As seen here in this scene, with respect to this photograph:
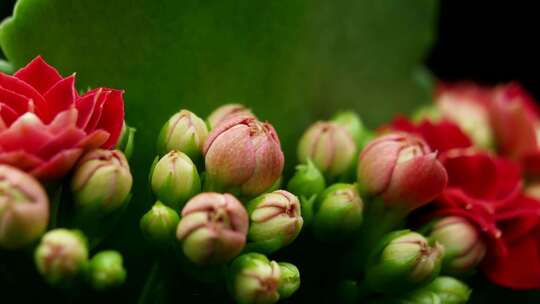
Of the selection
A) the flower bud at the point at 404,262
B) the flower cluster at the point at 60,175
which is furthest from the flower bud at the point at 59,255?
the flower bud at the point at 404,262

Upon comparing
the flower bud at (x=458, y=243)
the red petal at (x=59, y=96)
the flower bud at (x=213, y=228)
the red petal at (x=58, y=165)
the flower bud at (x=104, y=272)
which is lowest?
the flower bud at (x=458, y=243)

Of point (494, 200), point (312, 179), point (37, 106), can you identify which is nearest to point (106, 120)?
point (37, 106)

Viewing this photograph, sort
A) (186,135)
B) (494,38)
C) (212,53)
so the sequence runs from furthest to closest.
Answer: (494,38) < (212,53) < (186,135)

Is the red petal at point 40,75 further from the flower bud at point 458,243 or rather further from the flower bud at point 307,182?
the flower bud at point 458,243

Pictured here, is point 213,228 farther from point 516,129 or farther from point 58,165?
point 516,129

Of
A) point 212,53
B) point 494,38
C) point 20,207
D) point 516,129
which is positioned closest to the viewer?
point 20,207

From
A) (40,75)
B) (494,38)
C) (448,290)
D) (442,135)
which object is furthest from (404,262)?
(494,38)

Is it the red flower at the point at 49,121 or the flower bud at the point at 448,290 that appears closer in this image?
the red flower at the point at 49,121
